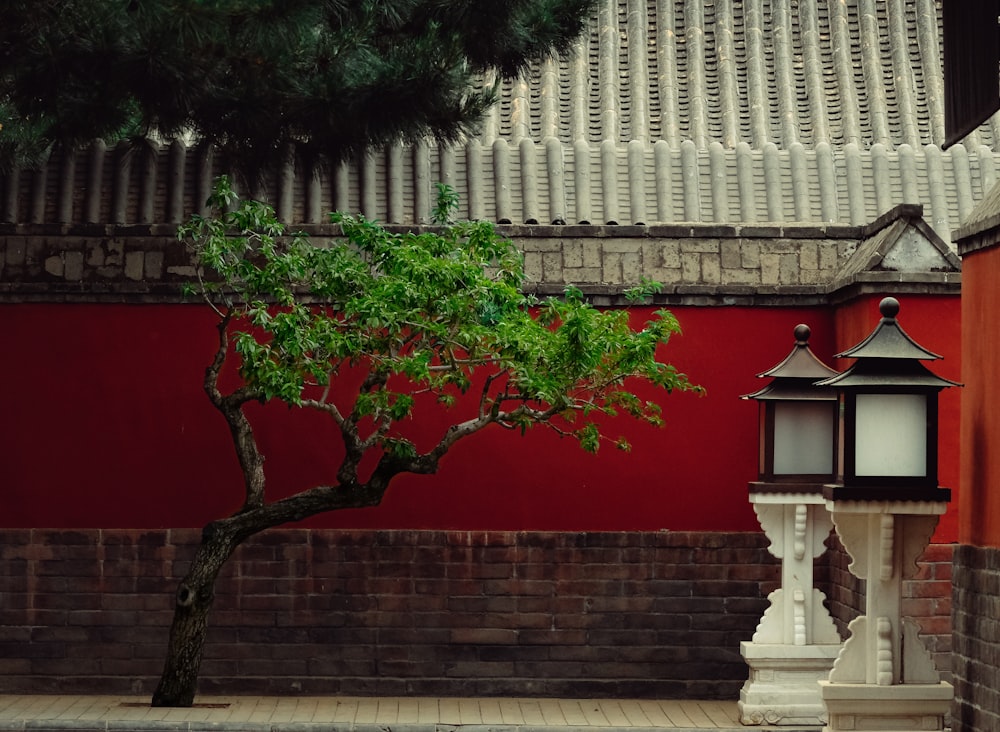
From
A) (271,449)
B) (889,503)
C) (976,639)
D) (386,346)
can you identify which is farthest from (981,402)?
(271,449)

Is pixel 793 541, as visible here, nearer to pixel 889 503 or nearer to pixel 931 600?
pixel 931 600

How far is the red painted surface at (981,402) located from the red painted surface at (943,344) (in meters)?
2.04

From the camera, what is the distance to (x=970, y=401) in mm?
9570

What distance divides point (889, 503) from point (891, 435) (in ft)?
1.09

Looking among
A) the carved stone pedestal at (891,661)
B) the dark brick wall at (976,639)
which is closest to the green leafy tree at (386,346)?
the carved stone pedestal at (891,661)

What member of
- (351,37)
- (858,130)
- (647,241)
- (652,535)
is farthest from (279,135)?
(858,130)

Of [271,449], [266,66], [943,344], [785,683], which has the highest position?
[266,66]

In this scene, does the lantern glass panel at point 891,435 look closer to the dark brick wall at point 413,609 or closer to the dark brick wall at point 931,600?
the dark brick wall at point 931,600

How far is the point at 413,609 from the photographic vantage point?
12.4 metres

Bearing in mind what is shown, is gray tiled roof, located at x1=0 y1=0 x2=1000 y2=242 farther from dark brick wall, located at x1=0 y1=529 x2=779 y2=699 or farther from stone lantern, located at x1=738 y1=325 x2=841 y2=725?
stone lantern, located at x1=738 y1=325 x2=841 y2=725

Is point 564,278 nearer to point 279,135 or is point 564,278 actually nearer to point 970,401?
point 279,135

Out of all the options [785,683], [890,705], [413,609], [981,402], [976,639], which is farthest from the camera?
[413,609]

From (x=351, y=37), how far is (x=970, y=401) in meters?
3.95

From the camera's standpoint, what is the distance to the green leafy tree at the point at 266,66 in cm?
947
